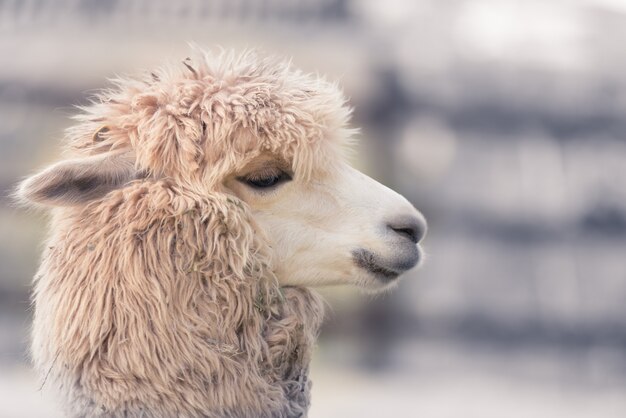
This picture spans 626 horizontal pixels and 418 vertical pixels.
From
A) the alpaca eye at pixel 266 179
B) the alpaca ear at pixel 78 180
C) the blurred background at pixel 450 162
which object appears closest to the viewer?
the alpaca ear at pixel 78 180

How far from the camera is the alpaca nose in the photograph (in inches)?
42.6

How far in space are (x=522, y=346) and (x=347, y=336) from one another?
1.01 ft

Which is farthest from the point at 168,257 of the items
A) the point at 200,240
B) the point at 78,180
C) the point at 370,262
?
the point at 370,262

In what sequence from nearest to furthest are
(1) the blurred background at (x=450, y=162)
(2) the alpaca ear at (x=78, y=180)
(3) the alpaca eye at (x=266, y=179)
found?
(2) the alpaca ear at (x=78, y=180) < (3) the alpaca eye at (x=266, y=179) < (1) the blurred background at (x=450, y=162)

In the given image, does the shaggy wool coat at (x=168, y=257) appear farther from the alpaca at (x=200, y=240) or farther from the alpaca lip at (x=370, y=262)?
the alpaca lip at (x=370, y=262)

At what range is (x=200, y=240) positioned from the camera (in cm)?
103

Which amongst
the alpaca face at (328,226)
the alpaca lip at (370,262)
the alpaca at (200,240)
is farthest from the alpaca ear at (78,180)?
the alpaca lip at (370,262)

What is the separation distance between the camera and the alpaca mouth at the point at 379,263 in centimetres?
108

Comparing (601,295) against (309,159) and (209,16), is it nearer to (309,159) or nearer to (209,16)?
(309,159)

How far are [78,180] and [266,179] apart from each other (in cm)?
26

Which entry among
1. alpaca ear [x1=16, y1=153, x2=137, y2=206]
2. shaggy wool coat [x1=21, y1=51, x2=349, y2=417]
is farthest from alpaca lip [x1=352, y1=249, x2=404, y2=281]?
alpaca ear [x1=16, y1=153, x2=137, y2=206]

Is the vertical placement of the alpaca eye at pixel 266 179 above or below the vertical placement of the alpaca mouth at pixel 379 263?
above

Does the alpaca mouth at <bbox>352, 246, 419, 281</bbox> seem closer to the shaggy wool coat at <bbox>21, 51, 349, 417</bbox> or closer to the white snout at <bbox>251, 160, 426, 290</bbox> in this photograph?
the white snout at <bbox>251, 160, 426, 290</bbox>

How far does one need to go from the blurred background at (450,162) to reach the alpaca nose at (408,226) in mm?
222
